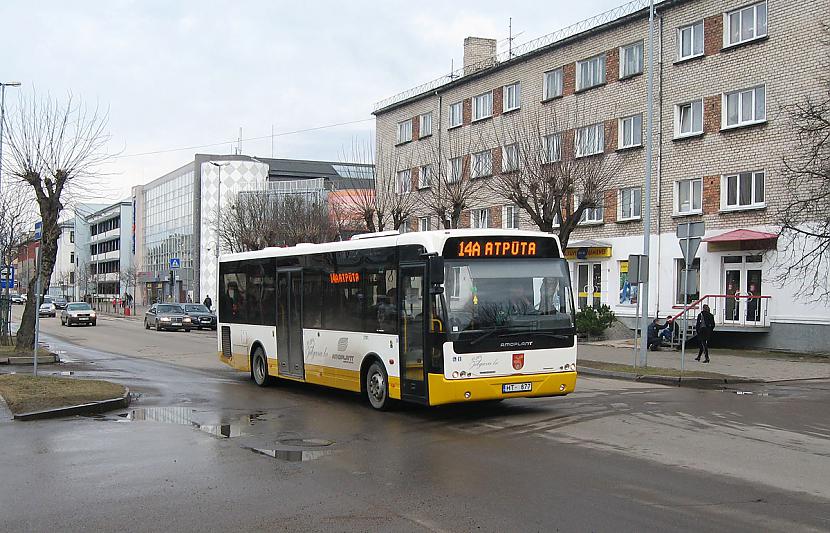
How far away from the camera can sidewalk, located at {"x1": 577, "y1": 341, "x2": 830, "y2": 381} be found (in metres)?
21.7

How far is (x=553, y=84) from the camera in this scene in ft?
Answer: 129

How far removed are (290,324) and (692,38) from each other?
22121 mm

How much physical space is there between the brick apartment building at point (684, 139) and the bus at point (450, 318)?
15.2 meters

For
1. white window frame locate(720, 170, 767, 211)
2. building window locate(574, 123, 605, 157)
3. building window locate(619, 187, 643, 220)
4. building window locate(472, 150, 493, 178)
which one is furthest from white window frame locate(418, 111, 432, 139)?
white window frame locate(720, 170, 767, 211)

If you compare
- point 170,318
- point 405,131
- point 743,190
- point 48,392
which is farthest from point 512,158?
point 170,318

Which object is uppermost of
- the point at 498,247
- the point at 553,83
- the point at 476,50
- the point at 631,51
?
the point at 476,50

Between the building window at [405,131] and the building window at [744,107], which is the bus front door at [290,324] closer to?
the building window at [744,107]

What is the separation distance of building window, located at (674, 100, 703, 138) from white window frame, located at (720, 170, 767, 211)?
217cm

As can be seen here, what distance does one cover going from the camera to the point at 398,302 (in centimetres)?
1370

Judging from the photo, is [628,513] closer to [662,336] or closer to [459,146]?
[662,336]

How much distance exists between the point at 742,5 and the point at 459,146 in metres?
16.6

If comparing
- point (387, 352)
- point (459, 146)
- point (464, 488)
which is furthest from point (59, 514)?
point (459, 146)

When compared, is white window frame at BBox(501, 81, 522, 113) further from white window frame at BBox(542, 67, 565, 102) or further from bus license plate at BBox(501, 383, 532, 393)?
bus license plate at BBox(501, 383, 532, 393)

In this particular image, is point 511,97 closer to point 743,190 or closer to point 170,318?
point 743,190
